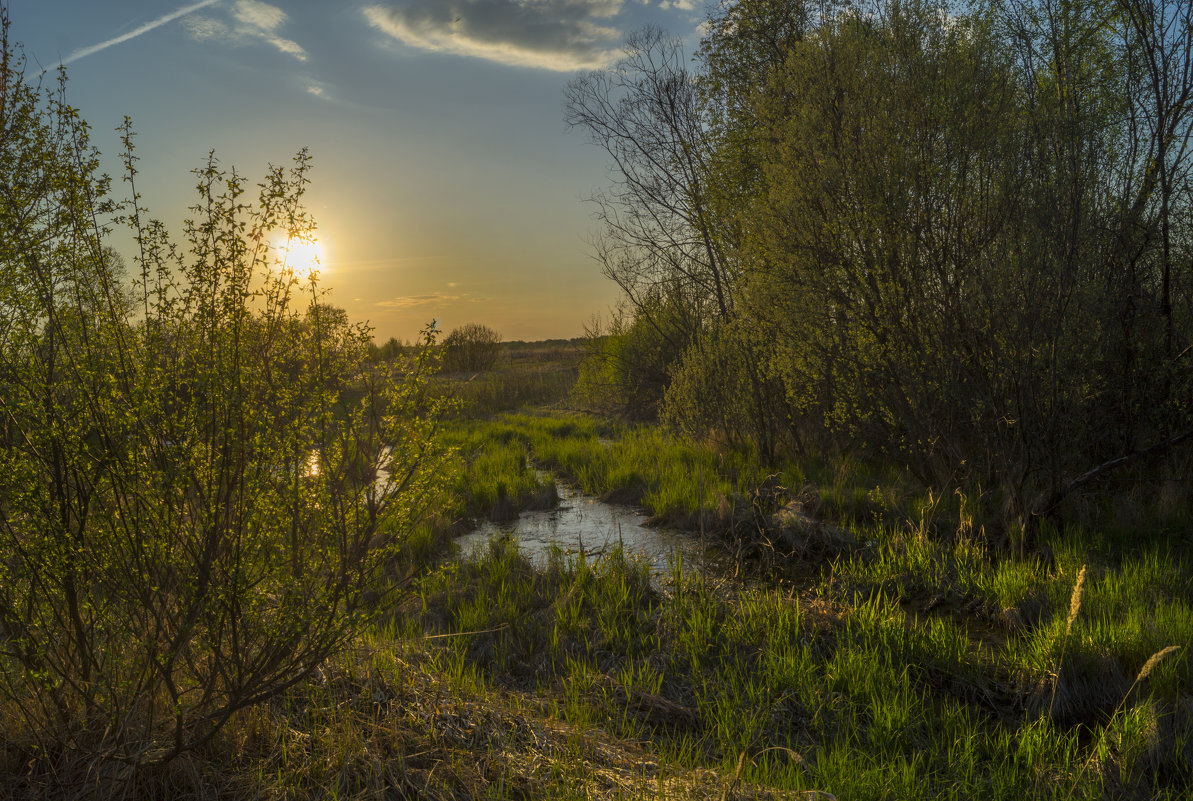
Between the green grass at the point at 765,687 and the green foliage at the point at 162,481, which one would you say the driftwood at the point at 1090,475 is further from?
the green foliage at the point at 162,481

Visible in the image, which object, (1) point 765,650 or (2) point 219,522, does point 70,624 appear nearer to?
(2) point 219,522

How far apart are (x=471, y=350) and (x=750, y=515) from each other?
2320 cm

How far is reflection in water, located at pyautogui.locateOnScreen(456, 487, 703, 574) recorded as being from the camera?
7113 millimetres

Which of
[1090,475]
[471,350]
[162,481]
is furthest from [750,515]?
[471,350]

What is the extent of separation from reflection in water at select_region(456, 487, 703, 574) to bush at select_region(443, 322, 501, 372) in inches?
769

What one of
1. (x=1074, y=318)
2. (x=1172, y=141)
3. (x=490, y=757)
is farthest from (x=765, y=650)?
(x=1172, y=141)

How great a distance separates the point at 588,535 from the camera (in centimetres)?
810

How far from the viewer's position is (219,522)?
2977 mm

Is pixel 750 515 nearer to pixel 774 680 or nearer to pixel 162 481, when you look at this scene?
pixel 774 680

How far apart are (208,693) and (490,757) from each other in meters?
1.31

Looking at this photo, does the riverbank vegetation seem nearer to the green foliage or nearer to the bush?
the green foliage

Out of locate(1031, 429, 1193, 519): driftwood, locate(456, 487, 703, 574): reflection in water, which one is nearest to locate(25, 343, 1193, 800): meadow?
locate(1031, 429, 1193, 519): driftwood

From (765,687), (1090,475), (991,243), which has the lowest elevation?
(765,687)

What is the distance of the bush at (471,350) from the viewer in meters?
28.4
